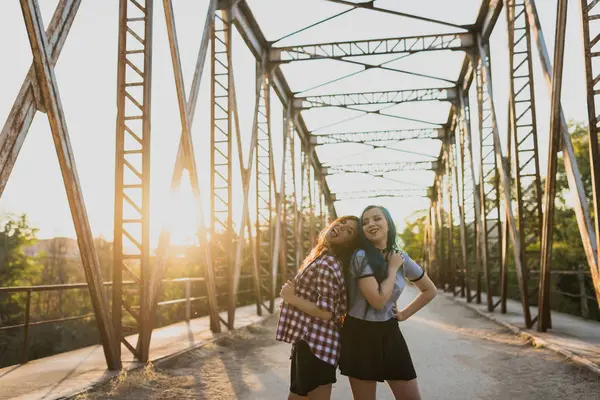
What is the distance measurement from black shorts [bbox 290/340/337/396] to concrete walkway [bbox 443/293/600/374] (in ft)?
14.3

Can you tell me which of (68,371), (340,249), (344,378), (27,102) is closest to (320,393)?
(340,249)

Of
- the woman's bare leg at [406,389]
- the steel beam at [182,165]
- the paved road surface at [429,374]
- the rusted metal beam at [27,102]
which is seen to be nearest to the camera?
the woman's bare leg at [406,389]

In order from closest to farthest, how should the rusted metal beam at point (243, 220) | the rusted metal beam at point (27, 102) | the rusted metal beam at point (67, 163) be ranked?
the rusted metal beam at point (27, 102) → the rusted metal beam at point (67, 163) → the rusted metal beam at point (243, 220)

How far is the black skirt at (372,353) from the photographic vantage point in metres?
2.98

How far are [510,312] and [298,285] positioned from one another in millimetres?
12299

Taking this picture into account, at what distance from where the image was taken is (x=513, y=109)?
34.6 ft

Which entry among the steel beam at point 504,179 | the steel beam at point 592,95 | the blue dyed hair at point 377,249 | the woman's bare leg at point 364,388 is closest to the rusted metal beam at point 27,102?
the blue dyed hair at point 377,249

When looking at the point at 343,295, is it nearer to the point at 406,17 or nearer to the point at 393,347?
the point at 393,347

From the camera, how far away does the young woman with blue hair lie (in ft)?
9.73

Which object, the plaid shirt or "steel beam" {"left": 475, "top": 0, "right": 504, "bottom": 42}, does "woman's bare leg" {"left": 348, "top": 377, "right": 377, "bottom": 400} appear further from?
"steel beam" {"left": 475, "top": 0, "right": 504, "bottom": 42}

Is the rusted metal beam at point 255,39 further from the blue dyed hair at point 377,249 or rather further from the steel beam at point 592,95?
the blue dyed hair at point 377,249

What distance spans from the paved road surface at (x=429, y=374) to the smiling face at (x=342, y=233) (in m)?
2.98

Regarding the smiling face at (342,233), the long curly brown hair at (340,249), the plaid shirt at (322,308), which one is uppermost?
the smiling face at (342,233)

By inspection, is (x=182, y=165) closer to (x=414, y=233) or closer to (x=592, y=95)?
(x=592, y=95)
